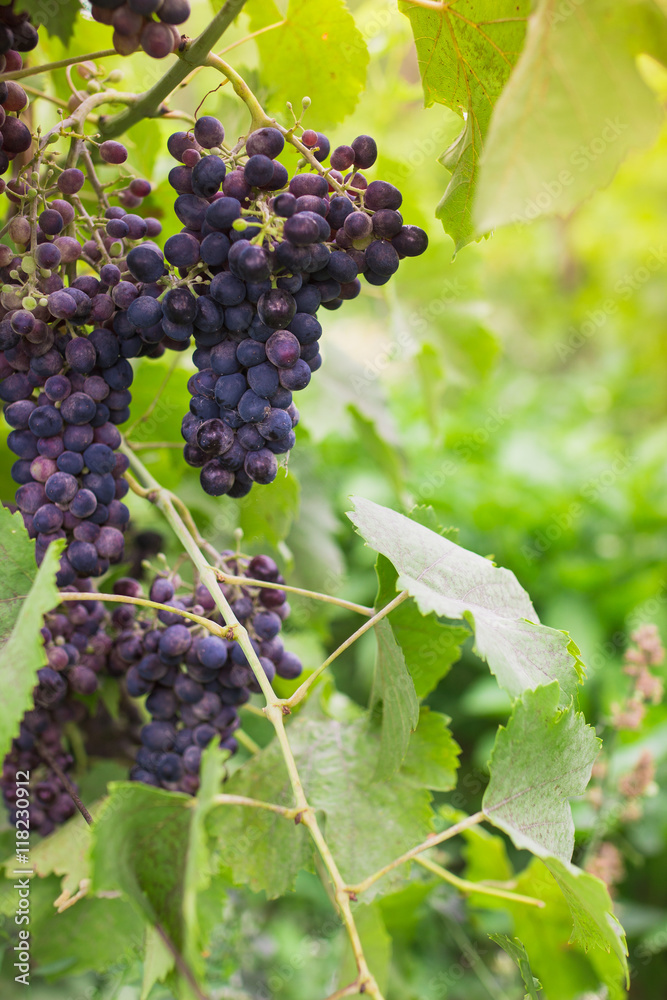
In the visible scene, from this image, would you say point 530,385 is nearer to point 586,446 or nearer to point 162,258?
point 586,446

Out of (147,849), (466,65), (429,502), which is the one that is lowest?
(429,502)

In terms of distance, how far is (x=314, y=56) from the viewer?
575 mm

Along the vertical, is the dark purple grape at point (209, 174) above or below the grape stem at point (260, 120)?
below

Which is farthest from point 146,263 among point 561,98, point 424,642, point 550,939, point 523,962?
point 550,939

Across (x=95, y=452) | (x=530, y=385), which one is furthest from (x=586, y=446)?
(x=95, y=452)

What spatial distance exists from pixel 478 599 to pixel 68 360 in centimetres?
30

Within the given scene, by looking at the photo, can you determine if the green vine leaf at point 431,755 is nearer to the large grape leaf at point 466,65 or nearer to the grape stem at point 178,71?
the large grape leaf at point 466,65

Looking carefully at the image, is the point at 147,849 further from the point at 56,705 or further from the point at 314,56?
the point at 314,56

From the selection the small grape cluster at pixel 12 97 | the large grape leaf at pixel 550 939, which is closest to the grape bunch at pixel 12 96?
the small grape cluster at pixel 12 97

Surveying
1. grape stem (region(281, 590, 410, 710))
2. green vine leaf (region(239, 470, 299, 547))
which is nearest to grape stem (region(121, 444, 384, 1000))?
grape stem (region(281, 590, 410, 710))

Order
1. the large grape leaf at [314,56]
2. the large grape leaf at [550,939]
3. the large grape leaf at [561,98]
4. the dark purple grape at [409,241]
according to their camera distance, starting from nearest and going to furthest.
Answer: the large grape leaf at [561,98], the dark purple grape at [409,241], the large grape leaf at [314,56], the large grape leaf at [550,939]

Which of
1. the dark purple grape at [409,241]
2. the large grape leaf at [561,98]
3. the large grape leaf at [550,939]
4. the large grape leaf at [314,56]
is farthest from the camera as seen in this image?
the large grape leaf at [550,939]

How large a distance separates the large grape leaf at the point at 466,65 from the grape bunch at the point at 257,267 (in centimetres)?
6

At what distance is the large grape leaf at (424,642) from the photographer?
1.80 feet
